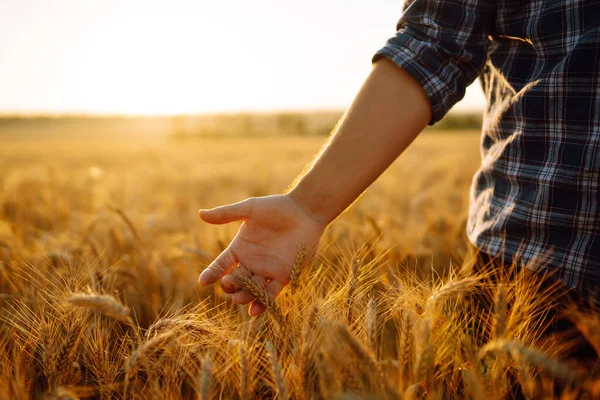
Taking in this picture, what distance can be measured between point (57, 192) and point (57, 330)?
2.96 meters

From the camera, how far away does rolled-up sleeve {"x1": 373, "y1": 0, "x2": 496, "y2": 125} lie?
3.26 feet

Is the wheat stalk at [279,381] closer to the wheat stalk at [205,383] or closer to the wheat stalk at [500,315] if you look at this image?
the wheat stalk at [205,383]

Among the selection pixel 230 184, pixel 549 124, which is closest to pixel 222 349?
pixel 549 124

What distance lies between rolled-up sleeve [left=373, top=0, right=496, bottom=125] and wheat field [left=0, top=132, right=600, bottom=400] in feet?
1.29

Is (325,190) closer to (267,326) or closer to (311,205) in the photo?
(311,205)

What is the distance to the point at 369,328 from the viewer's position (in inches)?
32.4

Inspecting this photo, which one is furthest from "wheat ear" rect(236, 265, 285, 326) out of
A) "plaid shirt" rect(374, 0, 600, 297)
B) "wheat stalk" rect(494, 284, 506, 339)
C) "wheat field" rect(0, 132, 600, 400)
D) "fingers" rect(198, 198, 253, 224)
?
"plaid shirt" rect(374, 0, 600, 297)

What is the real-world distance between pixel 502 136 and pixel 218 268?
2.33ft

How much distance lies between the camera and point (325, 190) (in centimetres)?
99

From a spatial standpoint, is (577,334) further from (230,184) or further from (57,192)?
(230,184)

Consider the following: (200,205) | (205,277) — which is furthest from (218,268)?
(200,205)

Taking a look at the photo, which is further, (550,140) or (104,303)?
(550,140)

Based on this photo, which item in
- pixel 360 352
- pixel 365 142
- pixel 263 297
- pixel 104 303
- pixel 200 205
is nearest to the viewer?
pixel 360 352

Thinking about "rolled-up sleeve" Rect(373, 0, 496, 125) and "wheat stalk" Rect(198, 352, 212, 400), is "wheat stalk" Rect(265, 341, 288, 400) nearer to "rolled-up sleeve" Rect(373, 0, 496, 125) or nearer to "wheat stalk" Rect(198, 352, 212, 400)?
"wheat stalk" Rect(198, 352, 212, 400)
